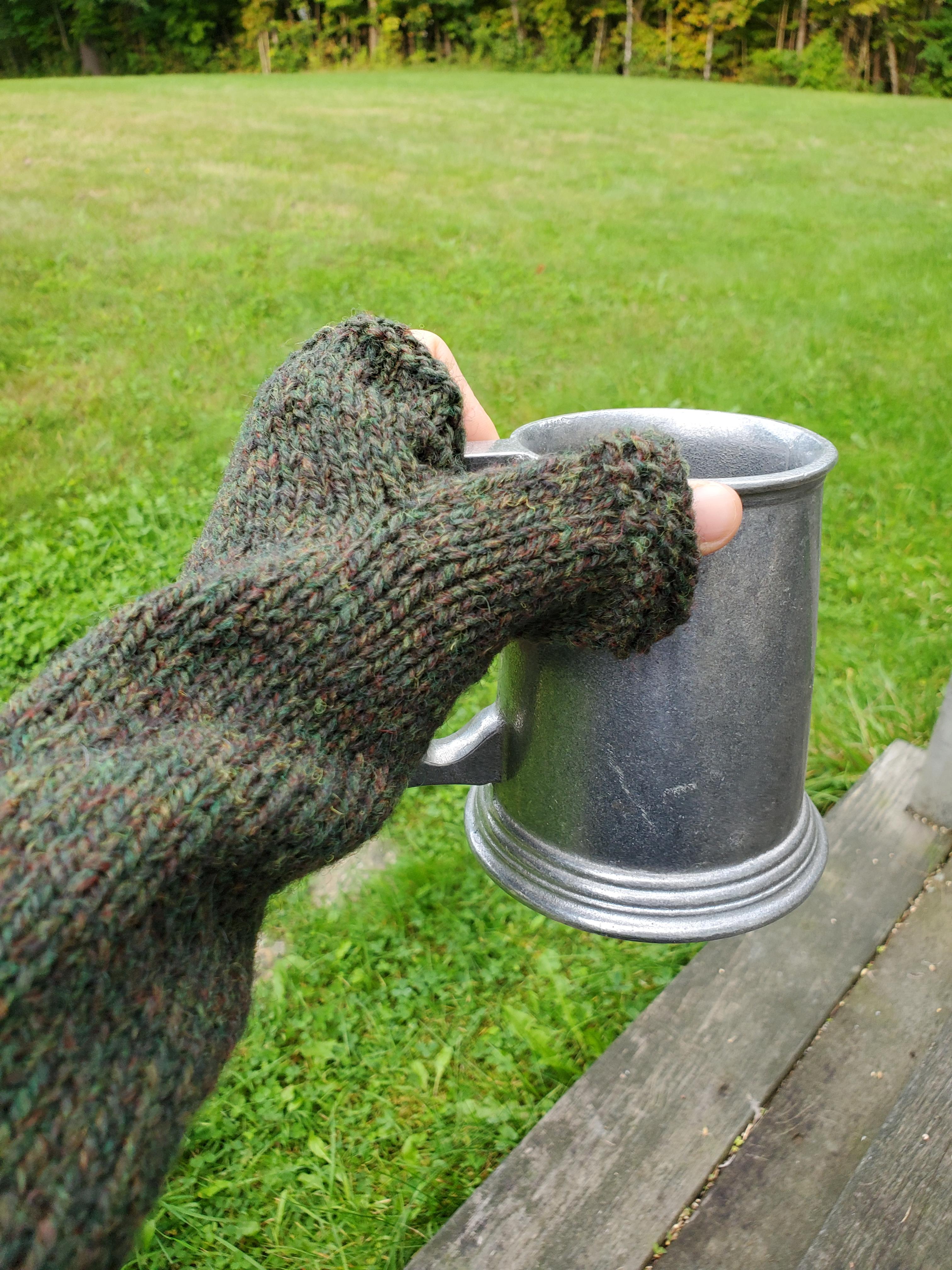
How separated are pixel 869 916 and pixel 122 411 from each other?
285 cm

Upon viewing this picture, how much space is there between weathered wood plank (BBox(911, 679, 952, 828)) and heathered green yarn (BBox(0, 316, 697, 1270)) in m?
1.09

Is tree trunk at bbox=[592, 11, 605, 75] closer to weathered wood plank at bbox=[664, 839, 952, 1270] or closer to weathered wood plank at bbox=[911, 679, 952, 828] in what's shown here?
weathered wood plank at bbox=[911, 679, 952, 828]

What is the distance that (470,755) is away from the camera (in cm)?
93

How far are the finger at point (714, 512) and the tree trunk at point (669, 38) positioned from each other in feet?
73.6

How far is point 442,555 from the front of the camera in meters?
0.67

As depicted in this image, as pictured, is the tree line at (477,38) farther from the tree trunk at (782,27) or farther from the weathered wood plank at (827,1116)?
the weathered wood plank at (827,1116)

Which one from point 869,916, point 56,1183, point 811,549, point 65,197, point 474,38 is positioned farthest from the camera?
point 474,38

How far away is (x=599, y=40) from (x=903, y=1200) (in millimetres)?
23094

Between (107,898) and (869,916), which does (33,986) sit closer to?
(107,898)

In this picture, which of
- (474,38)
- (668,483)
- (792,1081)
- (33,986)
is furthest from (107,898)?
(474,38)

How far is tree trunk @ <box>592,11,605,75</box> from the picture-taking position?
774 inches

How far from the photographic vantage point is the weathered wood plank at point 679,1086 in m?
1.11

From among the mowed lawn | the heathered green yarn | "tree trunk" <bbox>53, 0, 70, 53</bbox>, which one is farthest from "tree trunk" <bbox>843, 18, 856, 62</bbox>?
the heathered green yarn

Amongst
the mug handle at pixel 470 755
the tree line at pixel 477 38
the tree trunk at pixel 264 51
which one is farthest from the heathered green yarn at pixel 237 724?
the tree trunk at pixel 264 51
